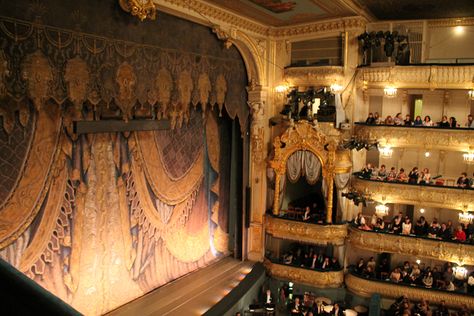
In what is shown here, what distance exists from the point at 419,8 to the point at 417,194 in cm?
551

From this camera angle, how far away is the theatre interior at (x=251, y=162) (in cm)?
928

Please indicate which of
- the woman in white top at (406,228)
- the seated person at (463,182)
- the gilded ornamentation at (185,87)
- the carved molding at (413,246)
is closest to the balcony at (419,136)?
the seated person at (463,182)

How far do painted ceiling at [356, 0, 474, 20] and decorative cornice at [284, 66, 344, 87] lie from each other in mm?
2108

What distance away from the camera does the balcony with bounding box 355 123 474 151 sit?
41.5ft

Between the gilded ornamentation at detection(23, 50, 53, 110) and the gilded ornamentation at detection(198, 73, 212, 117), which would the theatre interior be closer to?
the gilded ornamentation at detection(198, 73, 212, 117)

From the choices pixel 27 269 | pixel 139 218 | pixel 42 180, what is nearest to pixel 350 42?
pixel 139 218

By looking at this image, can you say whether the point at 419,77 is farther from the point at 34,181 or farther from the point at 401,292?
the point at 34,181

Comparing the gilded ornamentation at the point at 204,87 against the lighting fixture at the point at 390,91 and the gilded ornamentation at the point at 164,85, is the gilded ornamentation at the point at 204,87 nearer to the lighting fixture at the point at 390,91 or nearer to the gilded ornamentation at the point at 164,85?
the gilded ornamentation at the point at 164,85

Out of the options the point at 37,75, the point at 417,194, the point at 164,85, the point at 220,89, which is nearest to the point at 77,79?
the point at 37,75

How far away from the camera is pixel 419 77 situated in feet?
42.7

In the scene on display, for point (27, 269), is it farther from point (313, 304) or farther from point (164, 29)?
point (313, 304)

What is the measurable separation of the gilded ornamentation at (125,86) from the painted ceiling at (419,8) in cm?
683

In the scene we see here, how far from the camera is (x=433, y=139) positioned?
12945 millimetres

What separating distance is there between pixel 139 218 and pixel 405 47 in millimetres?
9616
